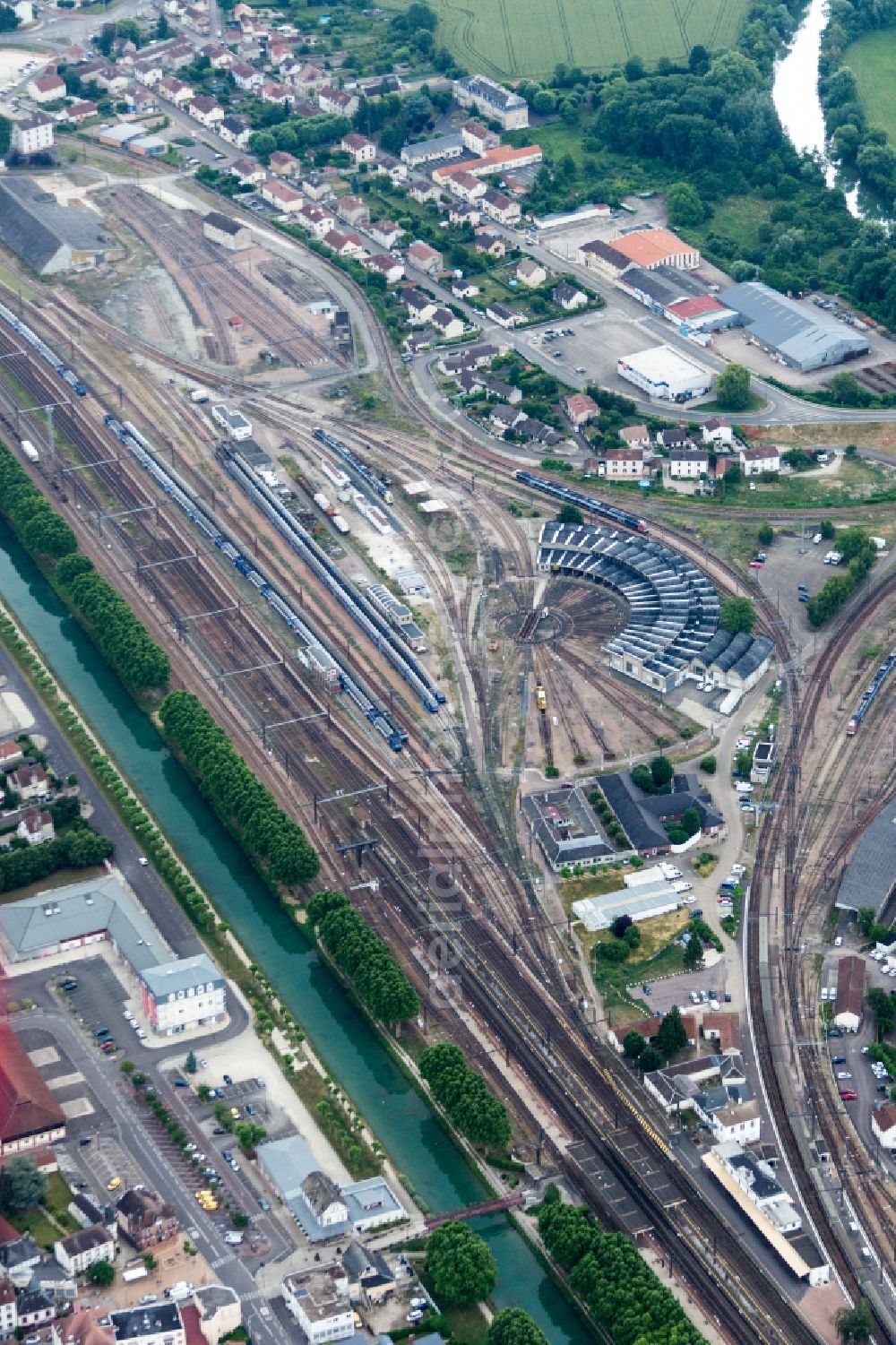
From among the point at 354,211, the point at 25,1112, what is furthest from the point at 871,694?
the point at 354,211

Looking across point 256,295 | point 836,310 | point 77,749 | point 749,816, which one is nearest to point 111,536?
point 77,749

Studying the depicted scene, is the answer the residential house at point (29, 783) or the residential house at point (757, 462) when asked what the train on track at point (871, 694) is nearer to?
the residential house at point (757, 462)

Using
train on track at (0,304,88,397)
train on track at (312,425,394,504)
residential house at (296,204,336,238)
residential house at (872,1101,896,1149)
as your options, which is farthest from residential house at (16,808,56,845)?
residential house at (296,204,336,238)

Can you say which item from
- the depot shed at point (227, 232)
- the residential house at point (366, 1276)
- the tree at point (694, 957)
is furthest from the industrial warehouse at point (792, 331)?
the residential house at point (366, 1276)

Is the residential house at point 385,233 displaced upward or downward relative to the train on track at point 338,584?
upward

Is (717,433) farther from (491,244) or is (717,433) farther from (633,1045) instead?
(633,1045)

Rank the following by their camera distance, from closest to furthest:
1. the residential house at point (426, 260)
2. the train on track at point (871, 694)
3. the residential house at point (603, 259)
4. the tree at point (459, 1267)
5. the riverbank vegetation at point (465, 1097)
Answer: the tree at point (459, 1267)
the riverbank vegetation at point (465, 1097)
the train on track at point (871, 694)
the residential house at point (603, 259)
the residential house at point (426, 260)

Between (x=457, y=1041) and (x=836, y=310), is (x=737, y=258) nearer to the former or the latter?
(x=836, y=310)
